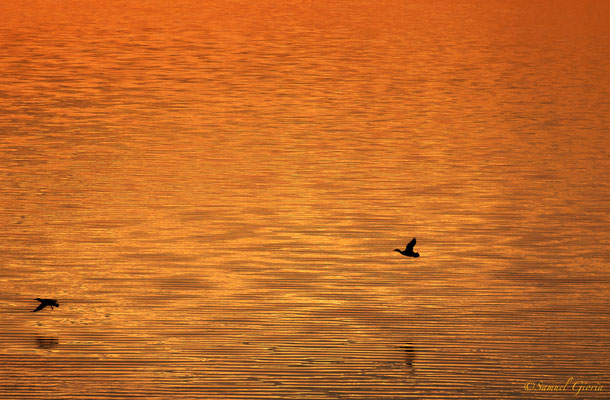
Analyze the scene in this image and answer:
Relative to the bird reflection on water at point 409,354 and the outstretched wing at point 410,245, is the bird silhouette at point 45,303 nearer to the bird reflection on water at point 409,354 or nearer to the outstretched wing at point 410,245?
the bird reflection on water at point 409,354

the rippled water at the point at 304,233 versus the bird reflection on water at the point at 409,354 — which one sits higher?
the bird reflection on water at the point at 409,354

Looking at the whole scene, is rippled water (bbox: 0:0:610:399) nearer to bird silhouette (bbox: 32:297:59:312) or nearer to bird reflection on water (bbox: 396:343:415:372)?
bird reflection on water (bbox: 396:343:415:372)

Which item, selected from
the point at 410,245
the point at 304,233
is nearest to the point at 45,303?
the point at 410,245

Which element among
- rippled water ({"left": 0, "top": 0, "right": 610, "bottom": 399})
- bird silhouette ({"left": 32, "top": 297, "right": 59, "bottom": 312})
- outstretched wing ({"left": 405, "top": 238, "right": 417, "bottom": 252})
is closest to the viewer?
rippled water ({"left": 0, "top": 0, "right": 610, "bottom": 399})

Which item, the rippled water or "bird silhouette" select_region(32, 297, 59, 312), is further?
"bird silhouette" select_region(32, 297, 59, 312)

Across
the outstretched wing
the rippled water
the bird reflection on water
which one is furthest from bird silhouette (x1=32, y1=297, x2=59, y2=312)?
A: the outstretched wing

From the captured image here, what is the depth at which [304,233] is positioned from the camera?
853 inches

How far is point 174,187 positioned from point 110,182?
1611 mm

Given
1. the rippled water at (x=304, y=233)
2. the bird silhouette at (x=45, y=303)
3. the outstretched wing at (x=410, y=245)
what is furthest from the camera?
the outstretched wing at (x=410, y=245)

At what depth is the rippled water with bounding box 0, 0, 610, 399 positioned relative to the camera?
15.0 metres

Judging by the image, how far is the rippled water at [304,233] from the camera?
15.0m

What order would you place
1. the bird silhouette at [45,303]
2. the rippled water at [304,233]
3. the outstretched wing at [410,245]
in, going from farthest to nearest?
the outstretched wing at [410,245] → the bird silhouette at [45,303] → the rippled water at [304,233]

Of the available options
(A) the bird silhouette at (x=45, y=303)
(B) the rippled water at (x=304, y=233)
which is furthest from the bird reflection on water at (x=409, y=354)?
(A) the bird silhouette at (x=45, y=303)

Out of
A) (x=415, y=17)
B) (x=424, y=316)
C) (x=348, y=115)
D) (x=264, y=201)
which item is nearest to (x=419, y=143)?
(x=348, y=115)
